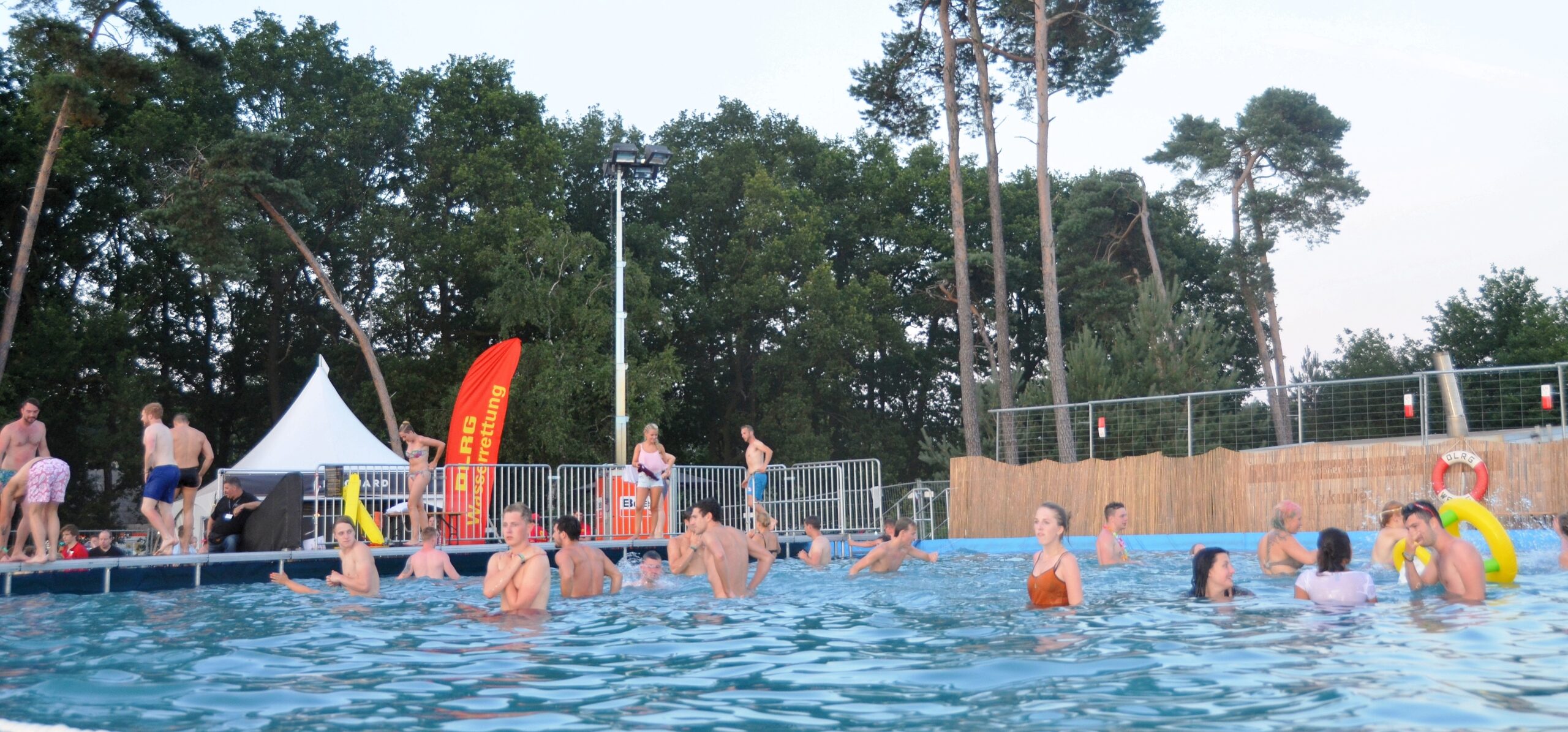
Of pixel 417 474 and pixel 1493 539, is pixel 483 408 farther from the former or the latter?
pixel 1493 539

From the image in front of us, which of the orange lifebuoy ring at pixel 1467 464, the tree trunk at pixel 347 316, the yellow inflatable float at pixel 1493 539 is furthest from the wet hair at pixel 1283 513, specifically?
the tree trunk at pixel 347 316

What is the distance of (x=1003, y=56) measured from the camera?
87.8 feet

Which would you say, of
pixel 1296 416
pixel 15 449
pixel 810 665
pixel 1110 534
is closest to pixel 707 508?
pixel 810 665

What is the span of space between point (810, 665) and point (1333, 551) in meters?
4.00

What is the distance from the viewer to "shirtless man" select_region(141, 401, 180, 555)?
12.8 m

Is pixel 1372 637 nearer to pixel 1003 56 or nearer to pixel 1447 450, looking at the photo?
pixel 1447 450

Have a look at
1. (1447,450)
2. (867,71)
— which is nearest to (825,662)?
(1447,450)

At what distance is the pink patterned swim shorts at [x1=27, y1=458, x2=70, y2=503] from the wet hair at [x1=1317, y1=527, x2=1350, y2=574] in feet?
35.9

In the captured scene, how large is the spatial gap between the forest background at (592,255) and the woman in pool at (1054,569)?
640 inches

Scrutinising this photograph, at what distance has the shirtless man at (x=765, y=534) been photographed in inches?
575

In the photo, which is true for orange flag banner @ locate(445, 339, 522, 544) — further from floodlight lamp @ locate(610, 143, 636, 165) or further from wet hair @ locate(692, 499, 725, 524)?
wet hair @ locate(692, 499, 725, 524)

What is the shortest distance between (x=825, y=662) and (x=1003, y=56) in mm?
22182

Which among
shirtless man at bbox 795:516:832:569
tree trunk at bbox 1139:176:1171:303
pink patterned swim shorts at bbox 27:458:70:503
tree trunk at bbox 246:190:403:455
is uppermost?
tree trunk at bbox 1139:176:1171:303

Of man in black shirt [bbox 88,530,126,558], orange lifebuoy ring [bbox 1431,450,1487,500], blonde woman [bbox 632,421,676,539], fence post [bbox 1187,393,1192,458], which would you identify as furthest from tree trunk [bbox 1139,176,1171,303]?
man in black shirt [bbox 88,530,126,558]
